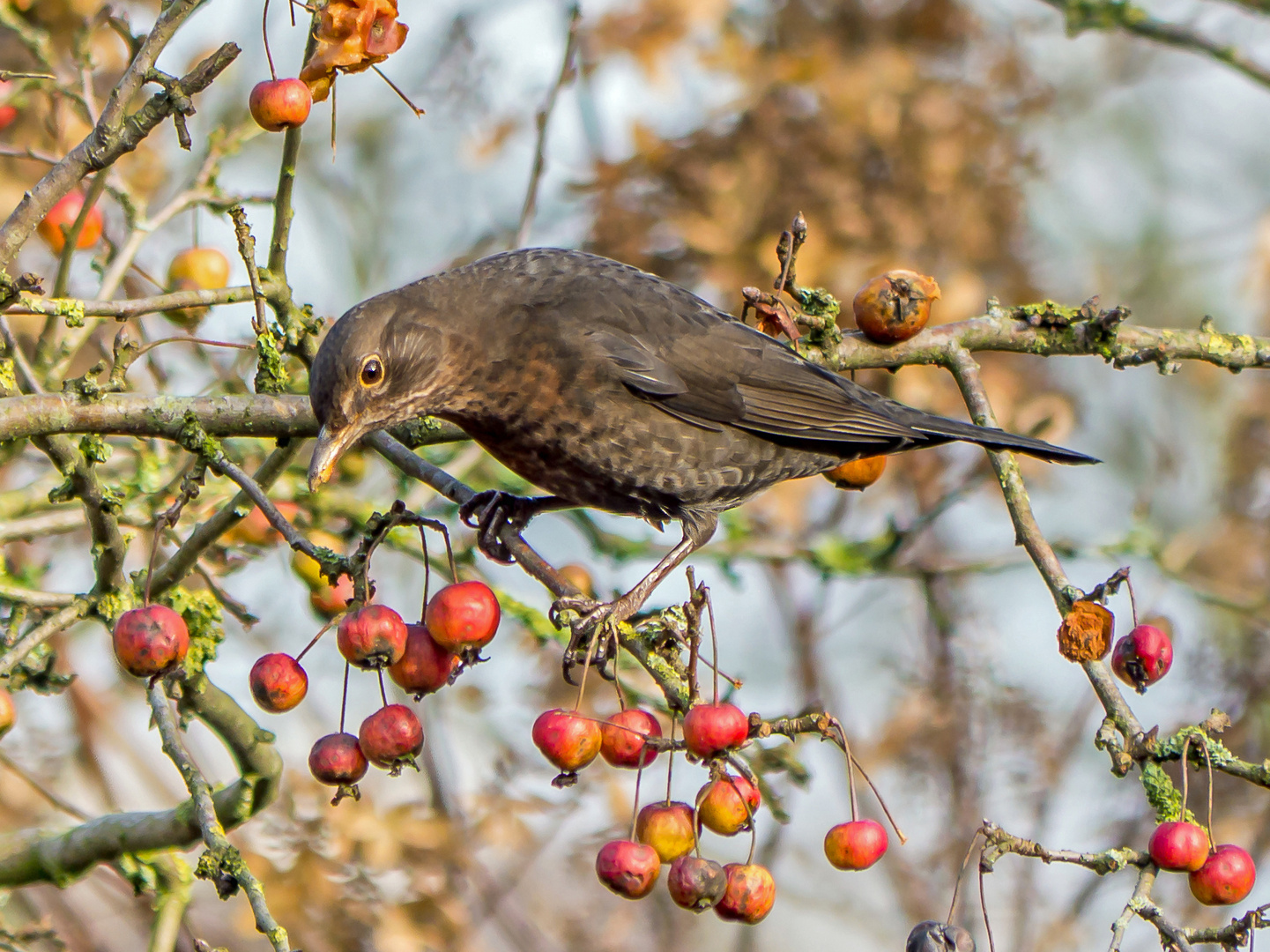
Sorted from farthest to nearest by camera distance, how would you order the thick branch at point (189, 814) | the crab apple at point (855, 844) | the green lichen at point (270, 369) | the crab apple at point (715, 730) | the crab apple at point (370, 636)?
the green lichen at point (270, 369), the thick branch at point (189, 814), the crab apple at point (855, 844), the crab apple at point (370, 636), the crab apple at point (715, 730)

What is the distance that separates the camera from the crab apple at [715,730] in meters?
2.05

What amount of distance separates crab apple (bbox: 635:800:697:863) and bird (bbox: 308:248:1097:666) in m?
0.62

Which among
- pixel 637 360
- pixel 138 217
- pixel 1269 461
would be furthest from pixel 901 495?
pixel 138 217

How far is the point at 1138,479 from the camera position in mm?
8680

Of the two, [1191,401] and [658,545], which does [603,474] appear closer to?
[658,545]

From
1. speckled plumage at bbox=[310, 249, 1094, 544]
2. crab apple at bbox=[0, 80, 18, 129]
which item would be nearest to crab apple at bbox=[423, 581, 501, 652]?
speckled plumage at bbox=[310, 249, 1094, 544]

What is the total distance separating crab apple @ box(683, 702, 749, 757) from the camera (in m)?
2.05

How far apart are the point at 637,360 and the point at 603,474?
1.11ft

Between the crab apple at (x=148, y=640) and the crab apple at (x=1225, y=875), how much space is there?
6.23 feet

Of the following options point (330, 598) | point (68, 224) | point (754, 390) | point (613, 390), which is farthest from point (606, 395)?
point (68, 224)

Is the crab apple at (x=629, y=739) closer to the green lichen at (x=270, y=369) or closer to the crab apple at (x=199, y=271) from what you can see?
the green lichen at (x=270, y=369)

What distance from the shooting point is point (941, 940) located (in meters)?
2.10

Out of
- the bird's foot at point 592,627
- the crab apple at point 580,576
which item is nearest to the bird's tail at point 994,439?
the bird's foot at point 592,627

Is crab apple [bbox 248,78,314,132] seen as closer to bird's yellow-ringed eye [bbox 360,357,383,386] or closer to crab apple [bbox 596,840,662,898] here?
bird's yellow-ringed eye [bbox 360,357,383,386]
